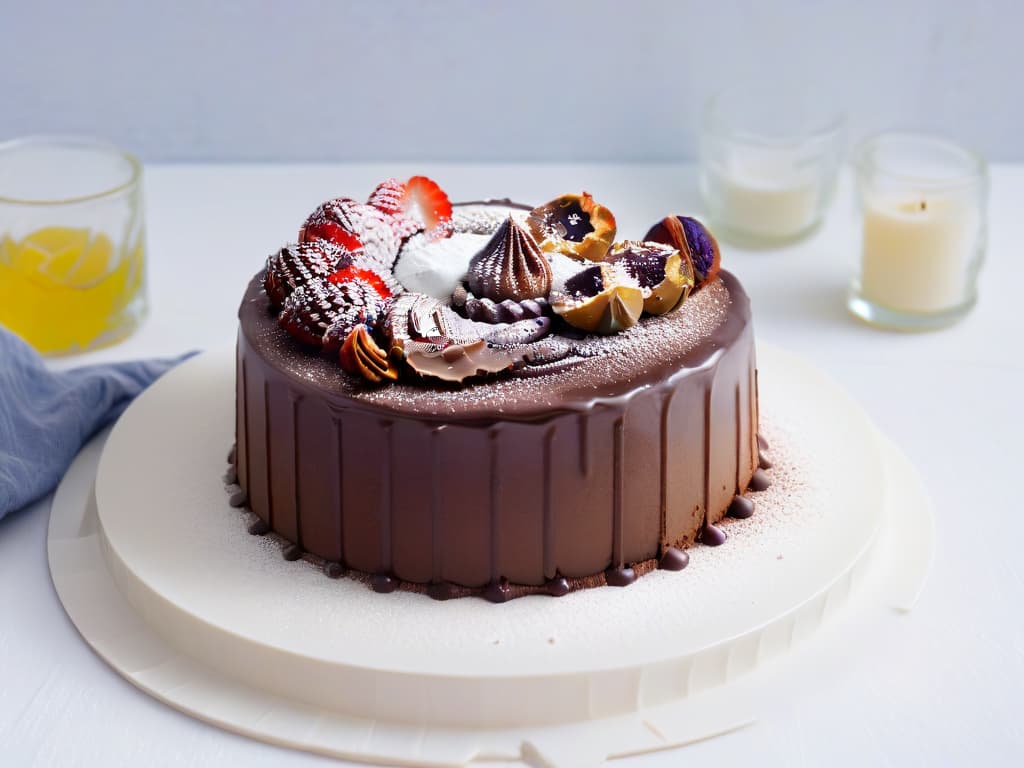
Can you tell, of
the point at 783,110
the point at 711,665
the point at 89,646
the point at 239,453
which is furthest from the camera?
the point at 783,110

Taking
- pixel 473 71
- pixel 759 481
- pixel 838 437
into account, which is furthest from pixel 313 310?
pixel 473 71

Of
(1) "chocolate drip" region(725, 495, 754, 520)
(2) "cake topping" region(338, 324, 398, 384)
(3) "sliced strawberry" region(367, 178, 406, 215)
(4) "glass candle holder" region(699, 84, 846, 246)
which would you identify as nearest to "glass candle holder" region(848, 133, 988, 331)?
(4) "glass candle holder" region(699, 84, 846, 246)

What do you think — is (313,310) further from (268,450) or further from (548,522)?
(548,522)

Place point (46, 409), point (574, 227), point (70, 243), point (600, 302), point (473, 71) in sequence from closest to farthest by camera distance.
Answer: point (600, 302), point (574, 227), point (46, 409), point (70, 243), point (473, 71)

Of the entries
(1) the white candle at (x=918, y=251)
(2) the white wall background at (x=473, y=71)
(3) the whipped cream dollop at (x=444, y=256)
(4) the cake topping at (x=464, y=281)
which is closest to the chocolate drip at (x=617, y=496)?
(4) the cake topping at (x=464, y=281)

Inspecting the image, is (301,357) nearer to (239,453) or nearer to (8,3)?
(239,453)

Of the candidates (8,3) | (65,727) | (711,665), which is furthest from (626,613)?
(8,3)
